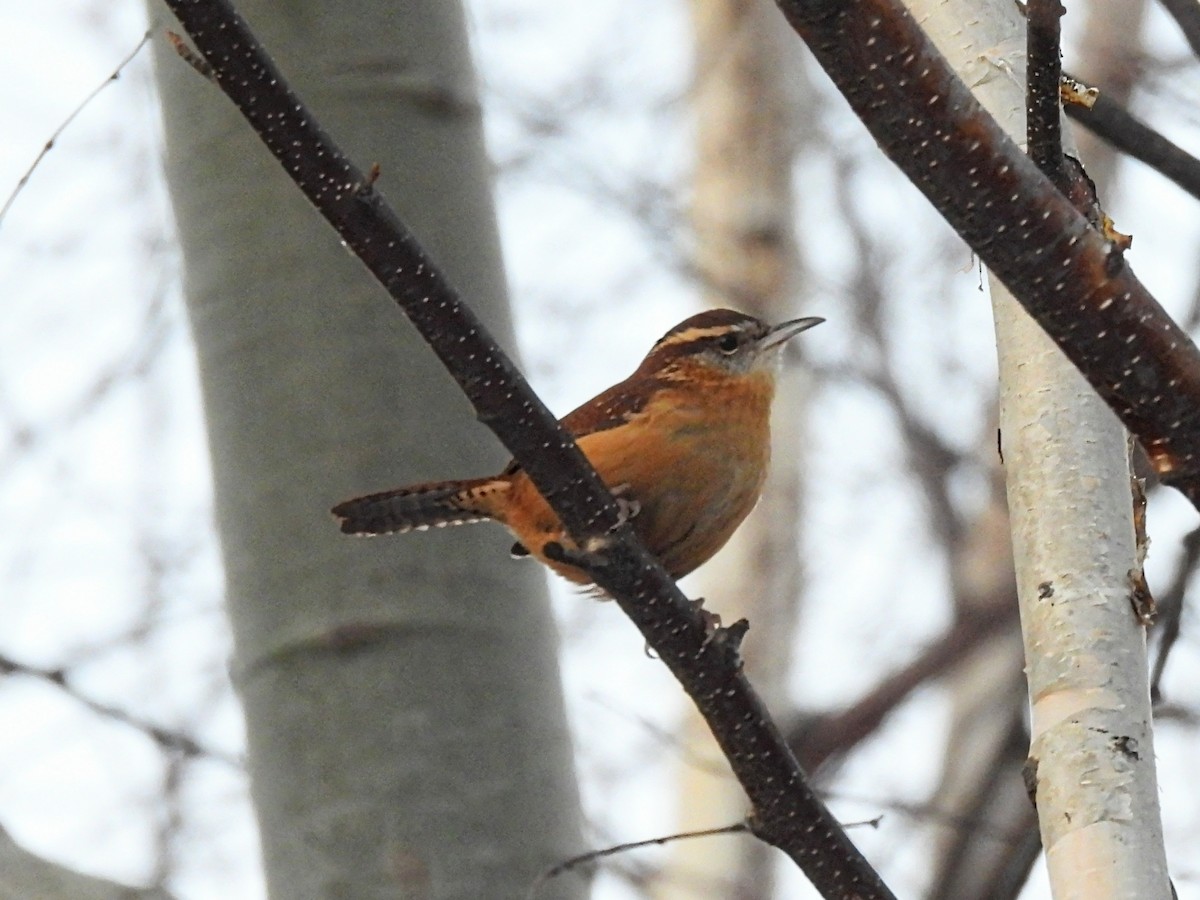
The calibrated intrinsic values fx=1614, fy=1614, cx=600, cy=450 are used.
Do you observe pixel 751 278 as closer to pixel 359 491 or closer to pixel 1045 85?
pixel 359 491

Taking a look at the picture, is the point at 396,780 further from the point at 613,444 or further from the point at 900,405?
the point at 900,405

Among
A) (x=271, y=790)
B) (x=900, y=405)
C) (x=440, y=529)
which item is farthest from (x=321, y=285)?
(x=900, y=405)

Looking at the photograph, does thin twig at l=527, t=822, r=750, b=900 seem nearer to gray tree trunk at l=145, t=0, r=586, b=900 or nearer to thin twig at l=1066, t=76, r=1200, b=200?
gray tree trunk at l=145, t=0, r=586, b=900

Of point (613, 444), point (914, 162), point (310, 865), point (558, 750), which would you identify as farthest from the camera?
point (613, 444)

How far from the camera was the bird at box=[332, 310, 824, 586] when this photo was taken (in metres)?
3.24

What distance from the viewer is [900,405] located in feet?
31.3

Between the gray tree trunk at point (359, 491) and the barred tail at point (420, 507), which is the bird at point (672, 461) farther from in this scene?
the gray tree trunk at point (359, 491)

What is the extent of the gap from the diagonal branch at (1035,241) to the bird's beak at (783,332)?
2456 millimetres

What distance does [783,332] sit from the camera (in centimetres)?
433

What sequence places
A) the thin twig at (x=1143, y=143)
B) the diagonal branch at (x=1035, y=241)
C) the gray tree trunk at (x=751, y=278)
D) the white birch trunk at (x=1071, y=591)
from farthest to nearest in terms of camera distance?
the gray tree trunk at (x=751, y=278) < the thin twig at (x=1143, y=143) < the white birch trunk at (x=1071, y=591) < the diagonal branch at (x=1035, y=241)

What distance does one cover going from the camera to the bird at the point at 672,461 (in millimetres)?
3238

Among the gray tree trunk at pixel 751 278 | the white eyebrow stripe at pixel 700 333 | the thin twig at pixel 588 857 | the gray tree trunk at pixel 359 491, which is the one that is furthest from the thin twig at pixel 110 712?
the gray tree trunk at pixel 751 278

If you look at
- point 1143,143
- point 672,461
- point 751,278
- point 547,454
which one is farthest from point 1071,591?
point 751,278

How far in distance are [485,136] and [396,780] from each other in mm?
1282
